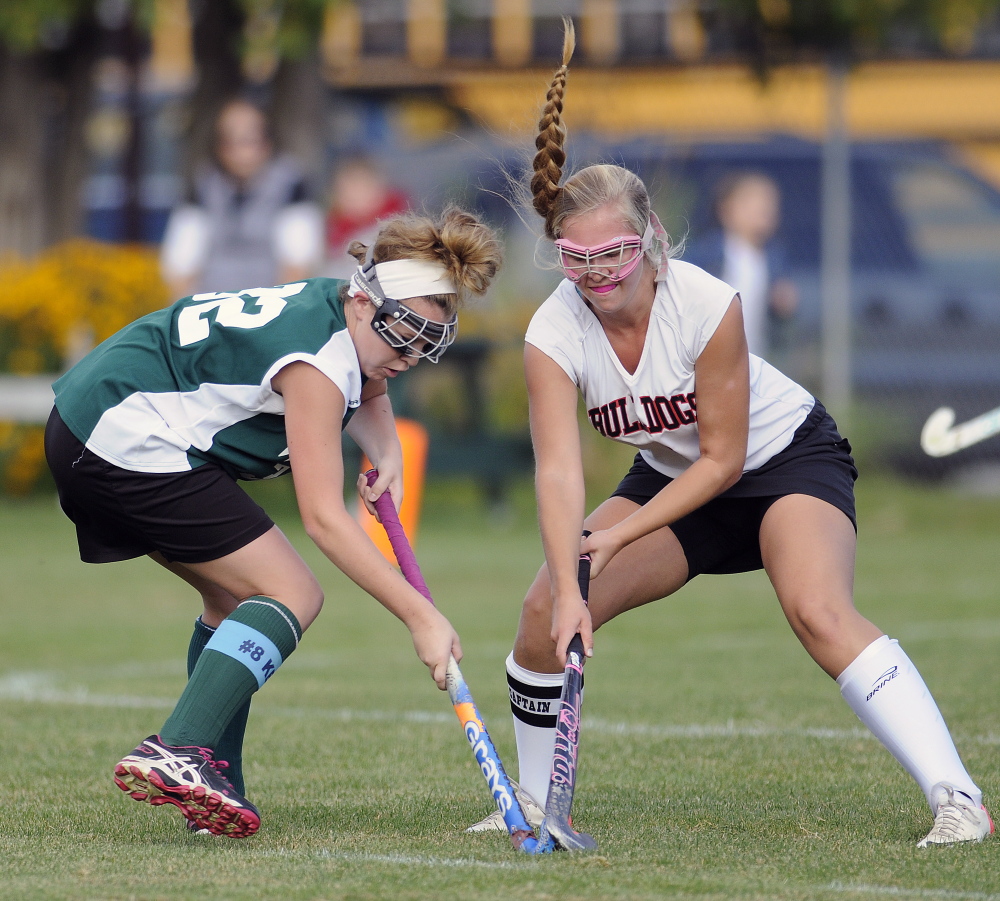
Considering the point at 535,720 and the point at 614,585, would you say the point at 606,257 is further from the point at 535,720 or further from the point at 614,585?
the point at 535,720

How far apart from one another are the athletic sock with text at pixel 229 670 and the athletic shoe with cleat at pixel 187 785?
2.2 inches

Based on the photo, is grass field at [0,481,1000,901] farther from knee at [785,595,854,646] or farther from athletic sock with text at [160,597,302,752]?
knee at [785,595,854,646]

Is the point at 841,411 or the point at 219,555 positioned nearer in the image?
the point at 219,555

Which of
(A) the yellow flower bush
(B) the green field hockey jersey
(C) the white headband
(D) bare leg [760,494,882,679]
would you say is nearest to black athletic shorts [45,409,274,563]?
(B) the green field hockey jersey

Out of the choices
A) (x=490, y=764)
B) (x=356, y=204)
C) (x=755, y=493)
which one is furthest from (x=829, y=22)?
(x=490, y=764)

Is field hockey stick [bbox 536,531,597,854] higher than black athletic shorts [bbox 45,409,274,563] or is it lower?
lower

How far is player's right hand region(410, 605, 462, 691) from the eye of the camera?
3.42m

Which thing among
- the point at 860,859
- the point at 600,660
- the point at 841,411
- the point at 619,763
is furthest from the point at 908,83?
the point at 860,859

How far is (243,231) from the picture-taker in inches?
328

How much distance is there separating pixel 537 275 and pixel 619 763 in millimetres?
7492

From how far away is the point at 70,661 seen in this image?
6.50 m

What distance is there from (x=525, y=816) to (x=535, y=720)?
273mm

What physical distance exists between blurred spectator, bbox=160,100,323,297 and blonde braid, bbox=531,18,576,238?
465 centimetres

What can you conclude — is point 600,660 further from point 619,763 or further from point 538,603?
point 538,603
